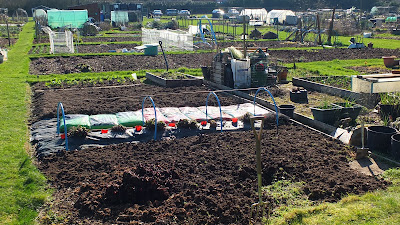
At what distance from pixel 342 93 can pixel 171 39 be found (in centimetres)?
1821

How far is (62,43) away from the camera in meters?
27.6

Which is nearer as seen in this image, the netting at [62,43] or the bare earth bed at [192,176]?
the bare earth bed at [192,176]

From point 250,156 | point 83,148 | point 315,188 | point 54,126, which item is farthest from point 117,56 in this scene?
point 315,188

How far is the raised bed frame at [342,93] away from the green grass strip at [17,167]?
941 centimetres

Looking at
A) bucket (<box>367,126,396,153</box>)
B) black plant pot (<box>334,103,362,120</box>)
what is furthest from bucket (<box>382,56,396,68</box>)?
bucket (<box>367,126,396,153</box>)

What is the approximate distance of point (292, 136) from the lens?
1056 centimetres

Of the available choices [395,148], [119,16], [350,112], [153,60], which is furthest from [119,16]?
[395,148]

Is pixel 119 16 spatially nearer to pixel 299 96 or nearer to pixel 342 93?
pixel 299 96

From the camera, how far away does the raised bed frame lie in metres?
13.0

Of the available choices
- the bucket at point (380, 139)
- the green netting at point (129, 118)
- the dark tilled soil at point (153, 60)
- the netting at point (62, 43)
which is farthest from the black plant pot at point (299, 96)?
the netting at point (62, 43)

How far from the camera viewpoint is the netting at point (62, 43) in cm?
2714

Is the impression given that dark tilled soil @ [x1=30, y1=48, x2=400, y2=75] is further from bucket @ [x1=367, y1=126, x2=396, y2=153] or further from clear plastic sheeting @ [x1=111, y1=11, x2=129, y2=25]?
clear plastic sheeting @ [x1=111, y1=11, x2=129, y2=25]

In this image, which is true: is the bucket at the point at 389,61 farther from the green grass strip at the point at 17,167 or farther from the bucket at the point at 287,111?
the green grass strip at the point at 17,167

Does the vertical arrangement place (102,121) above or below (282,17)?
below
